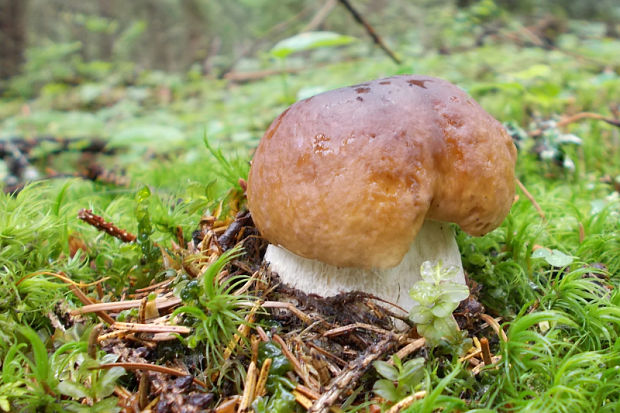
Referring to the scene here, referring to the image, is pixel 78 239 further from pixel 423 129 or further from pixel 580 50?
pixel 580 50

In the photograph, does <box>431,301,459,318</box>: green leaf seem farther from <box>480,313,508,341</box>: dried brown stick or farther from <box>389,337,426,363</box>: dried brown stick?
<box>480,313,508,341</box>: dried brown stick

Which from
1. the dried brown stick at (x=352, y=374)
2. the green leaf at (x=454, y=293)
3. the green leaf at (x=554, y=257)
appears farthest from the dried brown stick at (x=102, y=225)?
the green leaf at (x=554, y=257)

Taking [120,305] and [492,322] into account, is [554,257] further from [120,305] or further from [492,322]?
[120,305]

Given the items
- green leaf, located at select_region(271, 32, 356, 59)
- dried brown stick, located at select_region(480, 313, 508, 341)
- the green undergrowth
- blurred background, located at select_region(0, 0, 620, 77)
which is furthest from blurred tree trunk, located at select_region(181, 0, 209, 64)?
dried brown stick, located at select_region(480, 313, 508, 341)

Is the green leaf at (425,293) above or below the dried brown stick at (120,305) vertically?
above

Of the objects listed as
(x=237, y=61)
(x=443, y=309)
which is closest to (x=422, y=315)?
(x=443, y=309)

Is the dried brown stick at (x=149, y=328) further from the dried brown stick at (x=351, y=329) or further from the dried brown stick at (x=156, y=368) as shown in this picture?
the dried brown stick at (x=351, y=329)

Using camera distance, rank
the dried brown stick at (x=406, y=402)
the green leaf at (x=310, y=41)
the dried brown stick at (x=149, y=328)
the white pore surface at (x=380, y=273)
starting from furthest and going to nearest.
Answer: the green leaf at (x=310, y=41) < the white pore surface at (x=380, y=273) < the dried brown stick at (x=149, y=328) < the dried brown stick at (x=406, y=402)
